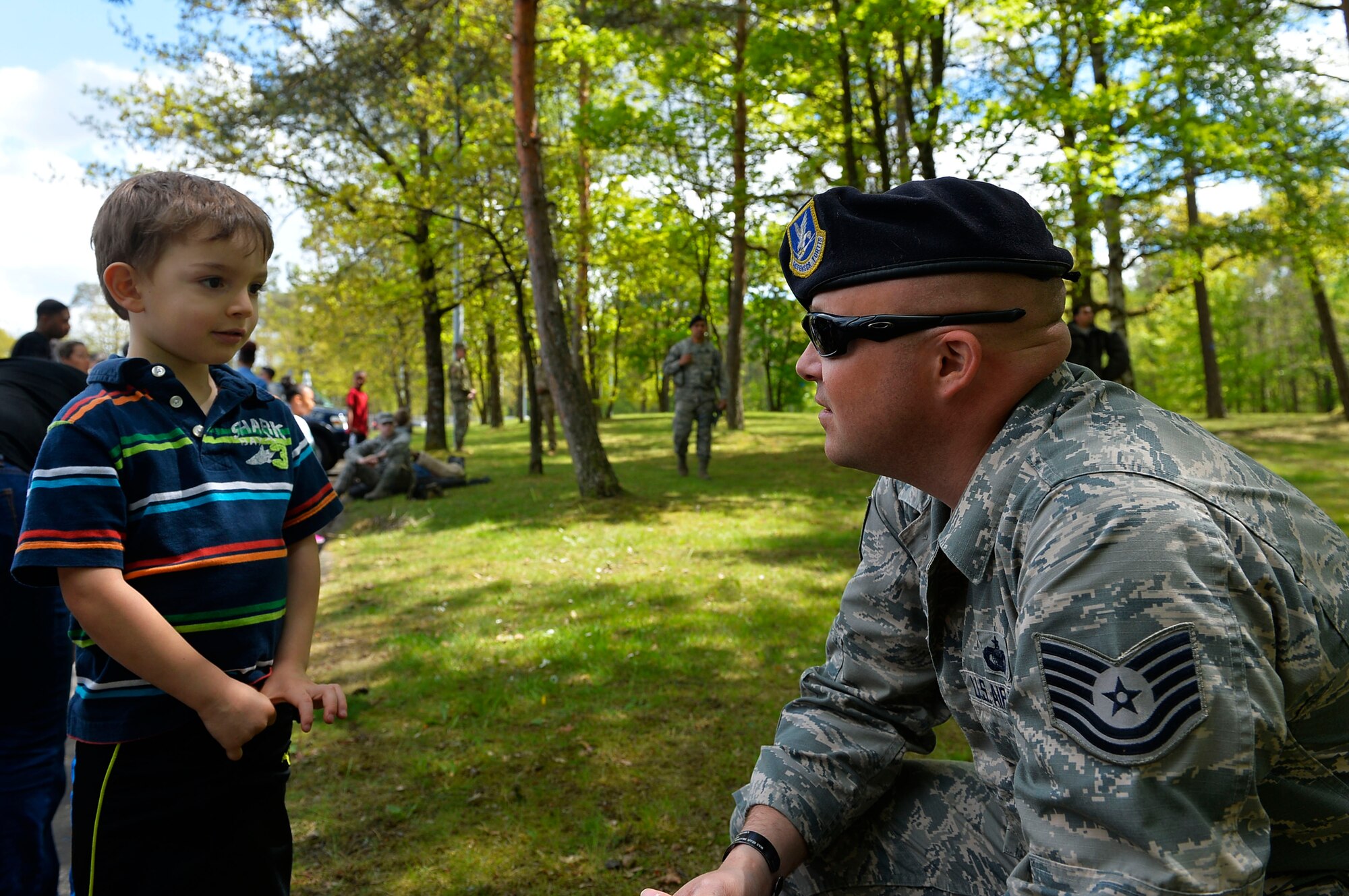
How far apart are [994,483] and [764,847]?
2.85 ft

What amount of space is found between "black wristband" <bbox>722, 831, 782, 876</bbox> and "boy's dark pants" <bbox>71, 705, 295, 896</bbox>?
41.5 inches

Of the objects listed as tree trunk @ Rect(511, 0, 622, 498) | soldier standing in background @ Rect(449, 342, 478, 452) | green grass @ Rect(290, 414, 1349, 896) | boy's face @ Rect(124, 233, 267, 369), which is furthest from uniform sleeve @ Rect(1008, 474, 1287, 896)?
soldier standing in background @ Rect(449, 342, 478, 452)

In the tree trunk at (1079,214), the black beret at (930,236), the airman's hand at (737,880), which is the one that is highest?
the tree trunk at (1079,214)

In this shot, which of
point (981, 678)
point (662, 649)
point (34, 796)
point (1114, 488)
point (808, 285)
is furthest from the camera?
point (662, 649)

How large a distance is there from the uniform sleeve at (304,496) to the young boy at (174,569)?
9 centimetres

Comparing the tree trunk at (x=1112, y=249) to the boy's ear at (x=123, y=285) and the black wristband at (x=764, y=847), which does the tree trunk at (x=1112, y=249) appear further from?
the boy's ear at (x=123, y=285)

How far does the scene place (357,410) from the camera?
1809cm

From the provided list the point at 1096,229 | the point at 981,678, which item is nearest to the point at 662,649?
the point at 981,678

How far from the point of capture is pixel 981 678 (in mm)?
1563

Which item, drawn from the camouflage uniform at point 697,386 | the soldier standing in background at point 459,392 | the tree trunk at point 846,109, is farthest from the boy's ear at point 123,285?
the soldier standing in background at point 459,392

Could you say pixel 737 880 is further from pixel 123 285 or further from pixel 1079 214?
pixel 1079 214

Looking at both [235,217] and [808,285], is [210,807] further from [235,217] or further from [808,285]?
[808,285]

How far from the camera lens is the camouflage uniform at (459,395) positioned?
2031cm

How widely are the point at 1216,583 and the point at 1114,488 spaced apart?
17 centimetres
